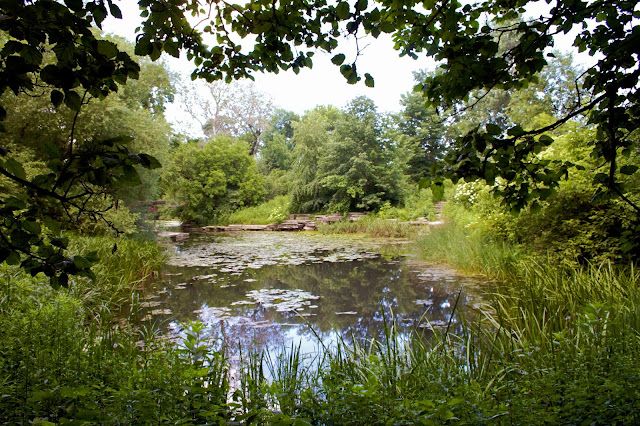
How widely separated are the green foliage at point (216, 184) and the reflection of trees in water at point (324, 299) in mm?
13436

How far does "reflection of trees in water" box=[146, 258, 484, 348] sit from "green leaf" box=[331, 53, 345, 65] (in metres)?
1.57

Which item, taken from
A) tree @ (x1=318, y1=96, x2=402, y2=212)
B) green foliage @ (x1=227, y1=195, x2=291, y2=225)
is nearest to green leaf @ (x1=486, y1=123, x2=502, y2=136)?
tree @ (x1=318, y1=96, x2=402, y2=212)

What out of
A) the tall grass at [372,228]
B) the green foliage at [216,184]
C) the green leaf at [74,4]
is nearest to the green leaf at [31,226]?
the green leaf at [74,4]

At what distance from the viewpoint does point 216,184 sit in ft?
66.2

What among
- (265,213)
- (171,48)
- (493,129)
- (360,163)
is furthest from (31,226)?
(265,213)

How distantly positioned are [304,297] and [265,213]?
14554mm

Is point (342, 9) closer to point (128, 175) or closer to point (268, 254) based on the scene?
point (128, 175)

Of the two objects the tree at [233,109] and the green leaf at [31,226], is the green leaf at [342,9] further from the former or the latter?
the tree at [233,109]

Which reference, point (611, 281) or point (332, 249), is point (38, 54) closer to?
point (611, 281)

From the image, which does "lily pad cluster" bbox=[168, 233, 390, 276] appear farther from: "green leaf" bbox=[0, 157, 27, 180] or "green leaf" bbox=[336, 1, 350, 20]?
"green leaf" bbox=[0, 157, 27, 180]

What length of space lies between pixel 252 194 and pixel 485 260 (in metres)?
16.7

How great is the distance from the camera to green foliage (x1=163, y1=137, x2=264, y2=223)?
1975 cm

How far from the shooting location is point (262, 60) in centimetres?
176

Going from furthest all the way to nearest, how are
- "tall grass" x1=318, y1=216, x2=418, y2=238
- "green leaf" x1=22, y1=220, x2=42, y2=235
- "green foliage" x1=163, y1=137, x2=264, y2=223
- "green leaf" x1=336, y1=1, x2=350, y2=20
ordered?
"green foliage" x1=163, y1=137, x2=264, y2=223
"tall grass" x1=318, y1=216, x2=418, y2=238
"green leaf" x1=336, y1=1, x2=350, y2=20
"green leaf" x1=22, y1=220, x2=42, y2=235
